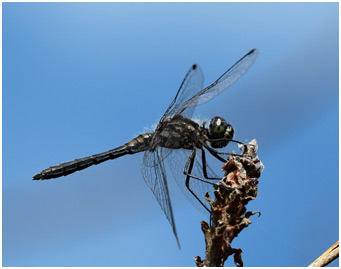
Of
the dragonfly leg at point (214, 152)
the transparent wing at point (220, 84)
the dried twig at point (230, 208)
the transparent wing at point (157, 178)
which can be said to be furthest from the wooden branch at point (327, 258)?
the transparent wing at point (220, 84)

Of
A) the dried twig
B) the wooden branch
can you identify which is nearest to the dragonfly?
the dried twig

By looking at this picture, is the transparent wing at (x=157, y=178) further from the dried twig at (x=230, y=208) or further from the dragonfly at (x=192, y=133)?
the dried twig at (x=230, y=208)

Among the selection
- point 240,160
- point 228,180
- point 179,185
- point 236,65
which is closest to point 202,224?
point 228,180

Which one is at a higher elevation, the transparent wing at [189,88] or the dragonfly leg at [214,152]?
the transparent wing at [189,88]

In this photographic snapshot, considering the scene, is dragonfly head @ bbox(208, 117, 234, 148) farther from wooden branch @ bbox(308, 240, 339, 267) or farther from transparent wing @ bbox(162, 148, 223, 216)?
wooden branch @ bbox(308, 240, 339, 267)

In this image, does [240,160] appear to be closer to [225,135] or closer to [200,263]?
[200,263]

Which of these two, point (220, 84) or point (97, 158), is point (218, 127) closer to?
point (220, 84)

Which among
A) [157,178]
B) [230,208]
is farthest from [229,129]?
[230,208]
